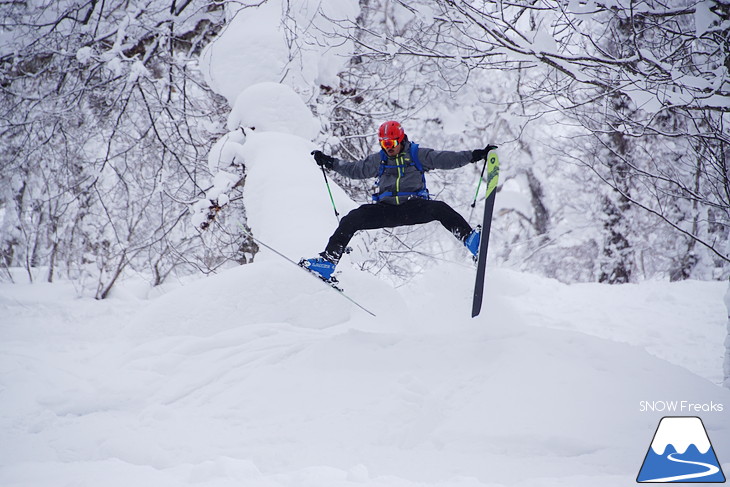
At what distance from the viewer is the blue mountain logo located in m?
2.42

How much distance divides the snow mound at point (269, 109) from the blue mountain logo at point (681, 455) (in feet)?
17.8

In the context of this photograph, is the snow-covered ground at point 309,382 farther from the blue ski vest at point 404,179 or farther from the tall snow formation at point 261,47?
the blue ski vest at point 404,179

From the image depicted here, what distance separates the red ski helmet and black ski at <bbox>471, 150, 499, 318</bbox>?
85 centimetres

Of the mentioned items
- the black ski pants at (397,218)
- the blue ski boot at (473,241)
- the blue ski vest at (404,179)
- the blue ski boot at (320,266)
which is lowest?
the blue ski boot at (320,266)

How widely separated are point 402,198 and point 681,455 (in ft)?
9.02

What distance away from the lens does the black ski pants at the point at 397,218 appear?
4168 mm

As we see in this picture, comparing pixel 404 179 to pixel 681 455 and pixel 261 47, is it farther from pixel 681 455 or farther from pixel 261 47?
pixel 261 47

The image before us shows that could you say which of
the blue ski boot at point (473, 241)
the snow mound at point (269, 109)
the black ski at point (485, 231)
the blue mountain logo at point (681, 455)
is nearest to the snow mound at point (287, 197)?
the snow mound at point (269, 109)

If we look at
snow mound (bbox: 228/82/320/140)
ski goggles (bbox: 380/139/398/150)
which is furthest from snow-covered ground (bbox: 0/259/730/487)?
snow mound (bbox: 228/82/320/140)

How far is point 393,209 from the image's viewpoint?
4195 millimetres

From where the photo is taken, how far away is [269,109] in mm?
6258

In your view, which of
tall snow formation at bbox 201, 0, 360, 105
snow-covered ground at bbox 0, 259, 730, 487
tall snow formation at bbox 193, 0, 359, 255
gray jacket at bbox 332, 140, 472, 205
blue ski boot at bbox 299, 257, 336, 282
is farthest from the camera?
tall snow formation at bbox 201, 0, 360, 105

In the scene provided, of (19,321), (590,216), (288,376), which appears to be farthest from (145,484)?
(590,216)

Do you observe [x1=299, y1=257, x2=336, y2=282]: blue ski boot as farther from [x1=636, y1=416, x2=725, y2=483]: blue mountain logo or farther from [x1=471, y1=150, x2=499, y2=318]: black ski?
[x1=636, y1=416, x2=725, y2=483]: blue mountain logo
